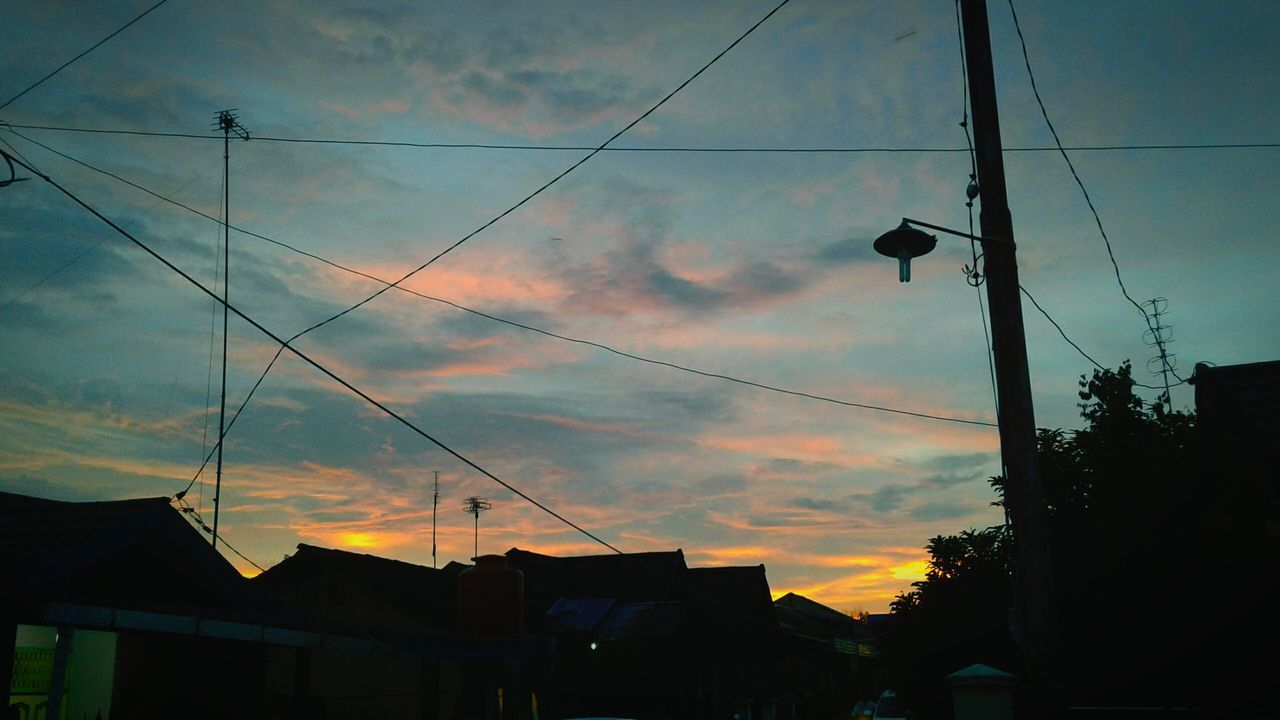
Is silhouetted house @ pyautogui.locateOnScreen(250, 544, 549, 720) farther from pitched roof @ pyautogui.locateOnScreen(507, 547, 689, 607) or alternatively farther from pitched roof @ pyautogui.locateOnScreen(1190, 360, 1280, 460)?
pitched roof @ pyautogui.locateOnScreen(507, 547, 689, 607)

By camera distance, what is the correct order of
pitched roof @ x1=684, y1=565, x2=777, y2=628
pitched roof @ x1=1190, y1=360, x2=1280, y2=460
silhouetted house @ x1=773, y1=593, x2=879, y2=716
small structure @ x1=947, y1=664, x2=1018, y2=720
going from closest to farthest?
small structure @ x1=947, y1=664, x2=1018, y2=720, pitched roof @ x1=1190, y1=360, x2=1280, y2=460, silhouetted house @ x1=773, y1=593, x2=879, y2=716, pitched roof @ x1=684, y1=565, x2=777, y2=628

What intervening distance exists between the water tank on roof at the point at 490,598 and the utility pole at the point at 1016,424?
14608mm

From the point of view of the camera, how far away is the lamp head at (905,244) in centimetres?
867

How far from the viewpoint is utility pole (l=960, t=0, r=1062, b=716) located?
23.4 ft

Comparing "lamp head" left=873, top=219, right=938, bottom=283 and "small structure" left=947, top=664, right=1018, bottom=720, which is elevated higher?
"lamp head" left=873, top=219, right=938, bottom=283

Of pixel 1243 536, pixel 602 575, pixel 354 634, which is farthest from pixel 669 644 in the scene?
pixel 1243 536

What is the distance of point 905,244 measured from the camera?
→ 8.71 meters

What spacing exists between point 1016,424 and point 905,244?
84.3 inches

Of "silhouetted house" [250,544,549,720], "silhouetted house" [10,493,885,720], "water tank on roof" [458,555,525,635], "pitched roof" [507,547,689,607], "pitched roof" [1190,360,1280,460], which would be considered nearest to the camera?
"pitched roof" [1190,360,1280,460]

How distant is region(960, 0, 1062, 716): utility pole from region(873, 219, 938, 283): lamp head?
2.05 ft

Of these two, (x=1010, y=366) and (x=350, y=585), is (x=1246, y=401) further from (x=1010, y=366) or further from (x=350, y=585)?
(x=350, y=585)

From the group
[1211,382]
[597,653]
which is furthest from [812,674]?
[1211,382]

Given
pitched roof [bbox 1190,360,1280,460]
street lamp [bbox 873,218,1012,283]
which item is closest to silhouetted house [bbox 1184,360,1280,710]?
pitched roof [bbox 1190,360,1280,460]

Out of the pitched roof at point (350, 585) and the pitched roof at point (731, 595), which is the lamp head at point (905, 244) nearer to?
the pitched roof at point (350, 585)
